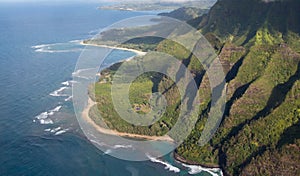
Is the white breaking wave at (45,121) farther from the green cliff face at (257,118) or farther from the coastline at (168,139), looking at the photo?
the green cliff face at (257,118)

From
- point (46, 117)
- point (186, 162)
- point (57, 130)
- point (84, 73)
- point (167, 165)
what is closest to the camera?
point (167, 165)

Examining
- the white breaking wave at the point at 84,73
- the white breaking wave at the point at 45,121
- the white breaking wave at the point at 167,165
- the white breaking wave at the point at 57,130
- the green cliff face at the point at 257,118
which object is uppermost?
the green cliff face at the point at 257,118

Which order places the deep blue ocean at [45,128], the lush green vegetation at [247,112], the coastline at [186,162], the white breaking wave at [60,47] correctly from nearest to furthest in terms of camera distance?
the lush green vegetation at [247,112] < the deep blue ocean at [45,128] < the coastline at [186,162] < the white breaking wave at [60,47]

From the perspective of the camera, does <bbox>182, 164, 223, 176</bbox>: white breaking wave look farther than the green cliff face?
Yes

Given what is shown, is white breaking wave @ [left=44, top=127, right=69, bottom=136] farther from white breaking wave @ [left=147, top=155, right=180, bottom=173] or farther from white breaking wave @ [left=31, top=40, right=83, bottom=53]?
white breaking wave @ [left=31, top=40, right=83, bottom=53]

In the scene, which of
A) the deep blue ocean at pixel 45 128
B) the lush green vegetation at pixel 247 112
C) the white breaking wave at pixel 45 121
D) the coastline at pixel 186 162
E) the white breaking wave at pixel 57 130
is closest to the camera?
the lush green vegetation at pixel 247 112

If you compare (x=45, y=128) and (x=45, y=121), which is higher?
(x=45, y=128)

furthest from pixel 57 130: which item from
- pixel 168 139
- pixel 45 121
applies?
pixel 168 139

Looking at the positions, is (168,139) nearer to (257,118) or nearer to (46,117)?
(257,118)

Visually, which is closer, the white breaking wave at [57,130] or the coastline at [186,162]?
the coastline at [186,162]

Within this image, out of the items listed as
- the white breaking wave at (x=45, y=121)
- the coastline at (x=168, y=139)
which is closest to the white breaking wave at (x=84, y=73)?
the coastline at (x=168, y=139)

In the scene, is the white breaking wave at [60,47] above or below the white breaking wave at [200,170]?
below

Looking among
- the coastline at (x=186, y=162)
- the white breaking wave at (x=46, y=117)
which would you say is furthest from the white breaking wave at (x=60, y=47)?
the coastline at (x=186, y=162)

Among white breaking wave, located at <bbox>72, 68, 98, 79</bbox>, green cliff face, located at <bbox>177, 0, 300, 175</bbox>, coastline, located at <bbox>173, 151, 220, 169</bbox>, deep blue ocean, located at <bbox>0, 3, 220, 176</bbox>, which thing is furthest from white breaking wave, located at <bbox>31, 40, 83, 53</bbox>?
coastline, located at <bbox>173, 151, 220, 169</bbox>
